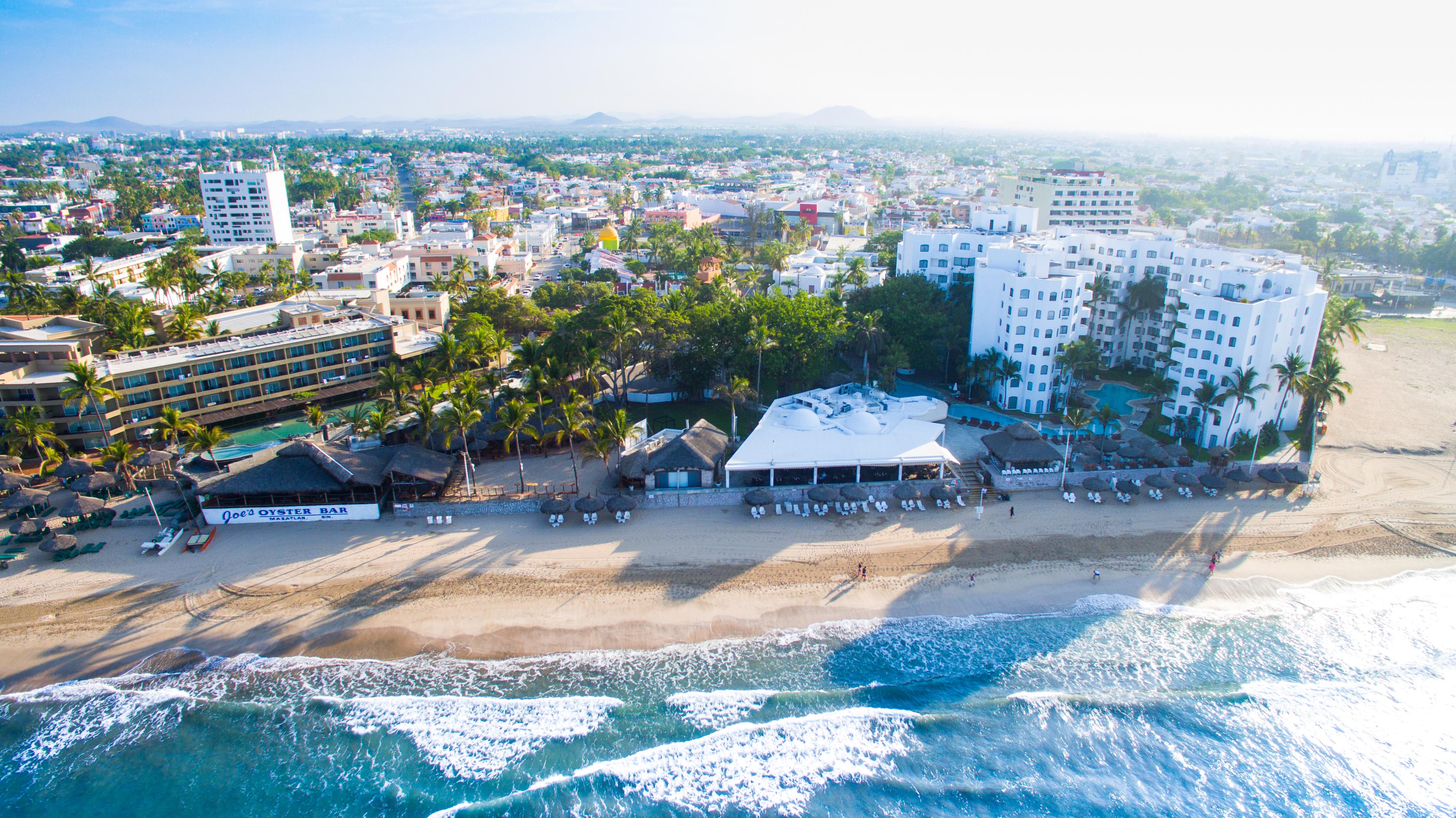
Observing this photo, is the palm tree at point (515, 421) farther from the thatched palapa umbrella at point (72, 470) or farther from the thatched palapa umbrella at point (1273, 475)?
the thatched palapa umbrella at point (1273, 475)

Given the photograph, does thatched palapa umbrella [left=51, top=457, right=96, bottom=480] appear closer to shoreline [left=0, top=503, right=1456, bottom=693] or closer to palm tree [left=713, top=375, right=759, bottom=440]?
shoreline [left=0, top=503, right=1456, bottom=693]

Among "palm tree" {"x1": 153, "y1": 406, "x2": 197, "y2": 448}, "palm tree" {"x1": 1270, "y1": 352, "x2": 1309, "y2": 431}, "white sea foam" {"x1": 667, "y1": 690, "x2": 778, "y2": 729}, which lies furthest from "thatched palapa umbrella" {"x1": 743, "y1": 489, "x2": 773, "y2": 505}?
"palm tree" {"x1": 1270, "y1": 352, "x2": 1309, "y2": 431}

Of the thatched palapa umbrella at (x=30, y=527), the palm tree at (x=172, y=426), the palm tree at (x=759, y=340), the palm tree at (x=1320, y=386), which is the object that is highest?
the palm tree at (x=759, y=340)

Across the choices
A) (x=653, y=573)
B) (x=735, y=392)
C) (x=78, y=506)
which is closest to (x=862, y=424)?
(x=735, y=392)

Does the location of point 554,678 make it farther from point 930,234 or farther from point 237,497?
point 930,234

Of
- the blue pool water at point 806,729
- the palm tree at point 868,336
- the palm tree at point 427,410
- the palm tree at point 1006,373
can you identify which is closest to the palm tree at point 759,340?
the palm tree at point 868,336

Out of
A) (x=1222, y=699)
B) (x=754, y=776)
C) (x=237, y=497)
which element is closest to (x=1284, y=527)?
(x=1222, y=699)
